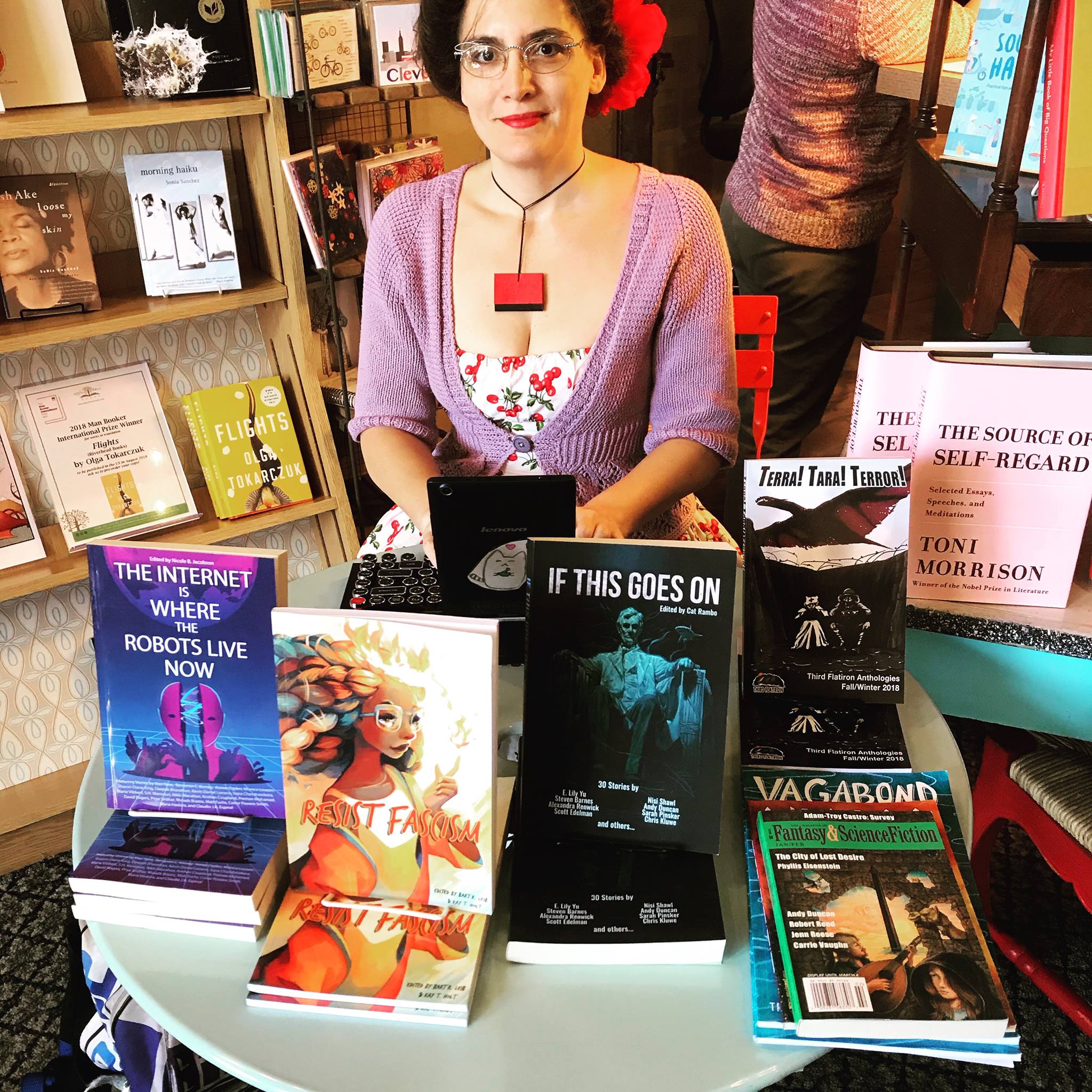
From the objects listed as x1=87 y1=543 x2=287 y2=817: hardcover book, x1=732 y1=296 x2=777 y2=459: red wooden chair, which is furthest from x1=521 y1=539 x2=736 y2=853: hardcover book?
x1=732 y1=296 x2=777 y2=459: red wooden chair

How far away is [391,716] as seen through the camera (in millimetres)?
960

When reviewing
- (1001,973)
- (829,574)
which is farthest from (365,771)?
(1001,973)

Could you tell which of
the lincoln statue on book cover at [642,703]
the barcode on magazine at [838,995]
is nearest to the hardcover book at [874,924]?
the barcode on magazine at [838,995]

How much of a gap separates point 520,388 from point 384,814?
92cm

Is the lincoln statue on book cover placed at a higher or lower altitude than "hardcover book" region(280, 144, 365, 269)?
lower

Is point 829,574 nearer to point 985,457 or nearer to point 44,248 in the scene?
point 985,457

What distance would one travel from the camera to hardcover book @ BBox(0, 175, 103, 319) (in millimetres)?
2072

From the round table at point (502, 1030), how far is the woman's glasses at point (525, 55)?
121 centimetres

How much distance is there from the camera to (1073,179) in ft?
3.06

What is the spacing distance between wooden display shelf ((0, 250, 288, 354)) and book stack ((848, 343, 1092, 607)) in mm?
1425

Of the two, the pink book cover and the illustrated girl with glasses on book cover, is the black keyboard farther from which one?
the pink book cover

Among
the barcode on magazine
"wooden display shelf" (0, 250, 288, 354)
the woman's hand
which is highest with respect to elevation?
"wooden display shelf" (0, 250, 288, 354)

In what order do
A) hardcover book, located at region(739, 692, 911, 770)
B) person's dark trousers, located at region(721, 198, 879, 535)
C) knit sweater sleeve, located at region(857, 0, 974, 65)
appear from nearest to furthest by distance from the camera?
hardcover book, located at region(739, 692, 911, 770) < knit sweater sleeve, located at region(857, 0, 974, 65) < person's dark trousers, located at region(721, 198, 879, 535)

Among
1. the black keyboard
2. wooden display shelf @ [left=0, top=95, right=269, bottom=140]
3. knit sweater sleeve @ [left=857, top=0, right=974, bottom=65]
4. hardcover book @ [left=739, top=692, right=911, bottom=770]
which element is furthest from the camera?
knit sweater sleeve @ [left=857, top=0, right=974, bottom=65]
